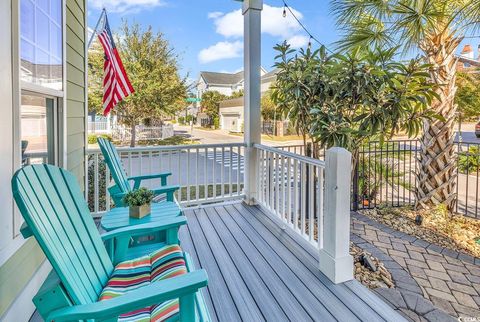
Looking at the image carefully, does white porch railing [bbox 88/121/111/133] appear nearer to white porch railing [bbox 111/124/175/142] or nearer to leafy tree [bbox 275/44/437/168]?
white porch railing [bbox 111/124/175/142]

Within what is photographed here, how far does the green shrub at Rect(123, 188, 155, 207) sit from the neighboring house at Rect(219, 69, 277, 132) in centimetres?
249

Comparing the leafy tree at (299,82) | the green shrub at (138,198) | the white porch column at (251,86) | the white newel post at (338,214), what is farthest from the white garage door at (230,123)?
the white newel post at (338,214)

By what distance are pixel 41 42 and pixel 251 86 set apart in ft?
8.03

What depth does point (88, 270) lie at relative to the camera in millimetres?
1377

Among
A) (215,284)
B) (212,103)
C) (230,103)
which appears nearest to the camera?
(215,284)

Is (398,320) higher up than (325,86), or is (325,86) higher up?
(325,86)

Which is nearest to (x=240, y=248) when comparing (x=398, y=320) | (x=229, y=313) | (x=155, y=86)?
(x=229, y=313)

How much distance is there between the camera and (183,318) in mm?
1062

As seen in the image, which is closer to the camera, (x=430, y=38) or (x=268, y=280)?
(x=268, y=280)

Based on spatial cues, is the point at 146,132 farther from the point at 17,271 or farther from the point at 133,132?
the point at 17,271

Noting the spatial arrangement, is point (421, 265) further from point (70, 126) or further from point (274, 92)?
point (70, 126)

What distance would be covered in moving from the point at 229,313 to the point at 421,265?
2.10 m

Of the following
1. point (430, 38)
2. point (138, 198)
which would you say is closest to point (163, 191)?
point (138, 198)

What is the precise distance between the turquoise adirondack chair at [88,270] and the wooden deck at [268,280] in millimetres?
636
